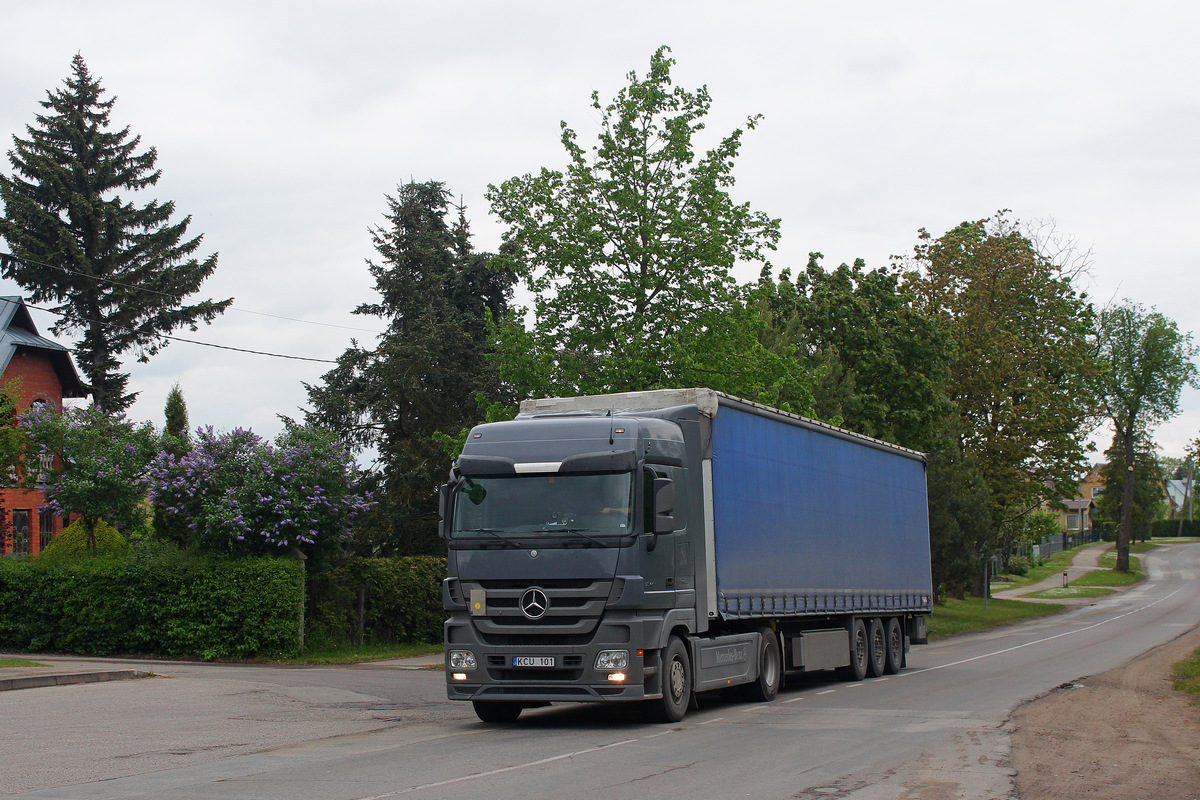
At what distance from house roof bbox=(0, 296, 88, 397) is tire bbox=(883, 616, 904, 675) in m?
31.6

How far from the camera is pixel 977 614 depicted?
46438mm

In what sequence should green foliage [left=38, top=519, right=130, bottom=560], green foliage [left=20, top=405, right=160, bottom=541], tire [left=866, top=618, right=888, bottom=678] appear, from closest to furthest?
tire [left=866, top=618, right=888, bottom=678] → green foliage [left=20, top=405, right=160, bottom=541] → green foliage [left=38, top=519, right=130, bottom=560]

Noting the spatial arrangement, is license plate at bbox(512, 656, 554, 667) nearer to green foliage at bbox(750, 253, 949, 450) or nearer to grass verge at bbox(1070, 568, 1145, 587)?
green foliage at bbox(750, 253, 949, 450)

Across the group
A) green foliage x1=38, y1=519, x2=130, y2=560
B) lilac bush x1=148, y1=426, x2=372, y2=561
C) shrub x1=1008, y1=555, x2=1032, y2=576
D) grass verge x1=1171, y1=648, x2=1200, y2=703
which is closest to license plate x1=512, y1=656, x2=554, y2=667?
grass verge x1=1171, y1=648, x2=1200, y2=703

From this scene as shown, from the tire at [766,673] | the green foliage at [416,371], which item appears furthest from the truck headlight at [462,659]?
the green foliage at [416,371]

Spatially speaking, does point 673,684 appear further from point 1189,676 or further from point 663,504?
point 1189,676

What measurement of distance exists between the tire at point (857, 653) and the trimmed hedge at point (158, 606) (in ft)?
38.5

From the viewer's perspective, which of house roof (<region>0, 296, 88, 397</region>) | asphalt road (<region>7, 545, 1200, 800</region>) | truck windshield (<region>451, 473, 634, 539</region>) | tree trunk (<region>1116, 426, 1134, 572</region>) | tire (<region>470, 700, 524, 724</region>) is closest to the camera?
asphalt road (<region>7, 545, 1200, 800</region>)

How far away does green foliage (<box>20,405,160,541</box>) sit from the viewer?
90.2ft

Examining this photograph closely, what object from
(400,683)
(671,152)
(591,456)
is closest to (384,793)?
(591,456)

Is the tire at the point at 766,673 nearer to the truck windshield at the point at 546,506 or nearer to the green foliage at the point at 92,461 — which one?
the truck windshield at the point at 546,506

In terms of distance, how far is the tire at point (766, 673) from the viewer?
645 inches

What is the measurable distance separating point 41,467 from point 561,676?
73.6ft

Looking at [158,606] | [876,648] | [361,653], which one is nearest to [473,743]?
[876,648]
